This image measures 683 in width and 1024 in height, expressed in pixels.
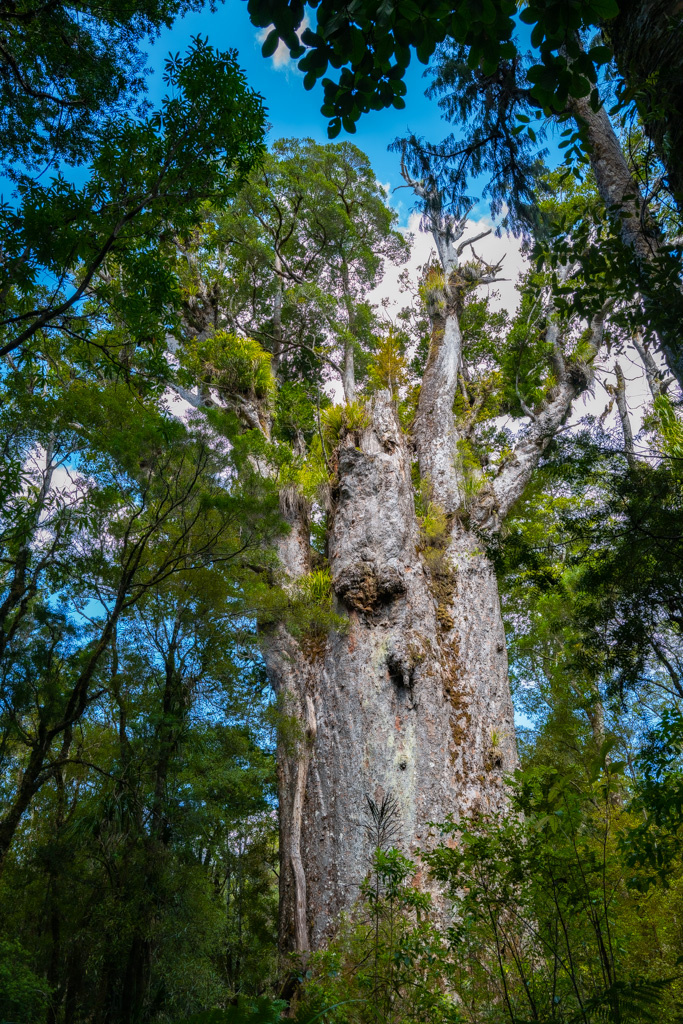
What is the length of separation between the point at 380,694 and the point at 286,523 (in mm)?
2693

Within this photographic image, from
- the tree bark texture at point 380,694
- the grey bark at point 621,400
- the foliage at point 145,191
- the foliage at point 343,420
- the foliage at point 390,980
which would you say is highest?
the grey bark at point 621,400

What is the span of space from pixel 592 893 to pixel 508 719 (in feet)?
16.5

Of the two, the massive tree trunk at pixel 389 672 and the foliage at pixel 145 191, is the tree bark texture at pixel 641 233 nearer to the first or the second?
the massive tree trunk at pixel 389 672

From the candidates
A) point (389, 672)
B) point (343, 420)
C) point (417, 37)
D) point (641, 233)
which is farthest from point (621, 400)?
point (417, 37)

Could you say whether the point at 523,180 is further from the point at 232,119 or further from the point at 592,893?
the point at 592,893

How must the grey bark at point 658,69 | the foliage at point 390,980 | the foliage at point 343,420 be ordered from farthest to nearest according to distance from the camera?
the foliage at point 343,420 → the grey bark at point 658,69 → the foliage at point 390,980

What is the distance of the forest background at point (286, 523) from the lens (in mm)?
2717

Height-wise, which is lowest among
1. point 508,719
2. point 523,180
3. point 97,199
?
point 508,719

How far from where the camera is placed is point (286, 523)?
798 centimetres

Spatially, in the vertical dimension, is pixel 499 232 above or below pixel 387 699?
above

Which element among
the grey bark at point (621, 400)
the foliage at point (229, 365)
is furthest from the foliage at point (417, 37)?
the grey bark at point (621, 400)

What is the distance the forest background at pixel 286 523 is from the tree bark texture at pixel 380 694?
0.22m

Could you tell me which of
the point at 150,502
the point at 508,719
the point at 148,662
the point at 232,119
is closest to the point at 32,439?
the point at 150,502

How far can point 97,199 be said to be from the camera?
15.2 ft
